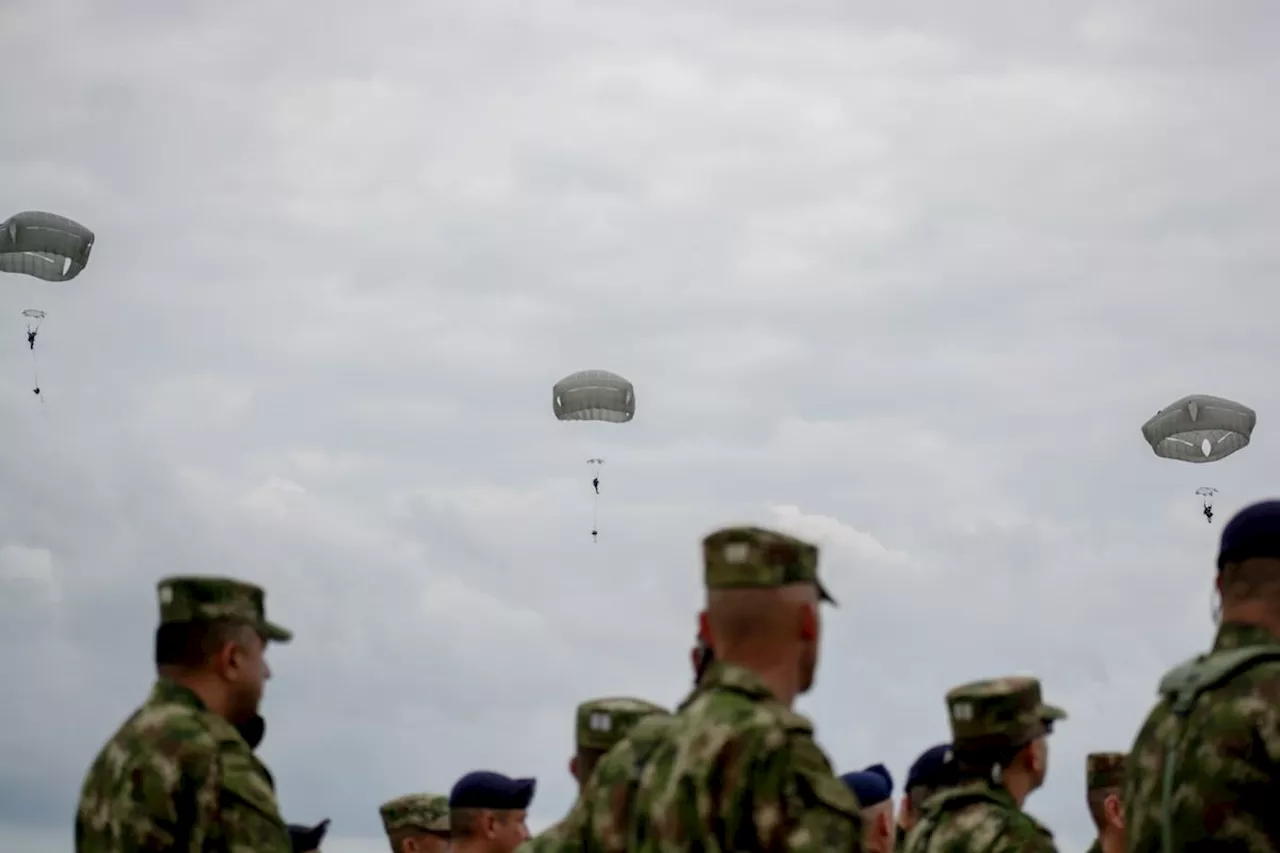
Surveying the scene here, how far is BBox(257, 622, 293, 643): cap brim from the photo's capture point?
868 centimetres

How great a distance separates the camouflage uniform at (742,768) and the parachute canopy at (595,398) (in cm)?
3897

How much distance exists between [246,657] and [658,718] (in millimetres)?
2656

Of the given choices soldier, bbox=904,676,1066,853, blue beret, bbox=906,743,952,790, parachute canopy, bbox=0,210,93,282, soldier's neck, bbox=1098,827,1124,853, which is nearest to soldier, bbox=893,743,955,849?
blue beret, bbox=906,743,952,790

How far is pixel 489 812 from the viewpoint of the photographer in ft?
40.7

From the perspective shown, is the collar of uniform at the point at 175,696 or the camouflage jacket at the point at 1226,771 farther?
the collar of uniform at the point at 175,696

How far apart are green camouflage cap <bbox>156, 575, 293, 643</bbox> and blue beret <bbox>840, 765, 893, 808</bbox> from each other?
4.55 metres

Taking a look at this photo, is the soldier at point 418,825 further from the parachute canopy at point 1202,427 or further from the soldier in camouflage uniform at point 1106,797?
the parachute canopy at point 1202,427

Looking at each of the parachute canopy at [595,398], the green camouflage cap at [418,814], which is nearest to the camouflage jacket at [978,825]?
the green camouflage cap at [418,814]

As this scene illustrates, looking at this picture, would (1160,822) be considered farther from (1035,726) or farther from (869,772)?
(869,772)

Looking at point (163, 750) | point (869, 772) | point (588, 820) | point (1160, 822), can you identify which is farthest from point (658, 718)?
point (869, 772)

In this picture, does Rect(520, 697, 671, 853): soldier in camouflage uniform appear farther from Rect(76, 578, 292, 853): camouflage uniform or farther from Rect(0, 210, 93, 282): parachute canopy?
Rect(0, 210, 93, 282): parachute canopy

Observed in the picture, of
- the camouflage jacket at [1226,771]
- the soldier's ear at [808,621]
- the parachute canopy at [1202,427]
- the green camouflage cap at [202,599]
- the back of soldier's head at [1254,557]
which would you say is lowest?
the camouflage jacket at [1226,771]

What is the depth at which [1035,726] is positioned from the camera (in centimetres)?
885

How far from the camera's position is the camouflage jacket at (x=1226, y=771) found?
241 inches
